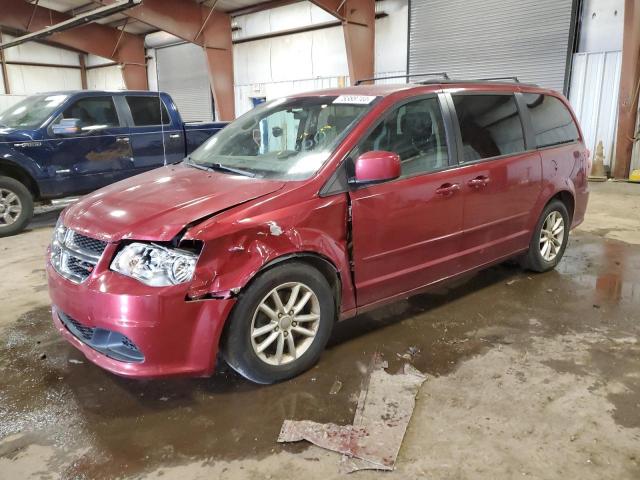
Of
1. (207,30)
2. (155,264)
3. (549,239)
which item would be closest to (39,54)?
(207,30)

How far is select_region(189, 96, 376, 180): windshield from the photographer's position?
292 centimetres

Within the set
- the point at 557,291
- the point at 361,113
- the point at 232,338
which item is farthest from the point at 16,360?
the point at 557,291

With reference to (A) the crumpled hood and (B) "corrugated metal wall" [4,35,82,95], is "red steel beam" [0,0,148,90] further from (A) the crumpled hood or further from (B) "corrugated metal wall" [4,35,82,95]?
(A) the crumpled hood

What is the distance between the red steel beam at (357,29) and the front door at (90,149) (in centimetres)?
634

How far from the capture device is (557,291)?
4133 millimetres

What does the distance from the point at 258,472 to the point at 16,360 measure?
194 cm

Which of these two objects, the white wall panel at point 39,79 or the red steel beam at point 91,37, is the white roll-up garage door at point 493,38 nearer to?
the red steel beam at point 91,37

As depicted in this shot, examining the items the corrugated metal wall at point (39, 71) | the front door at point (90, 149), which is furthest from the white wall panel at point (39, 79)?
the front door at point (90, 149)

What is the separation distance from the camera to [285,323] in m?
2.70

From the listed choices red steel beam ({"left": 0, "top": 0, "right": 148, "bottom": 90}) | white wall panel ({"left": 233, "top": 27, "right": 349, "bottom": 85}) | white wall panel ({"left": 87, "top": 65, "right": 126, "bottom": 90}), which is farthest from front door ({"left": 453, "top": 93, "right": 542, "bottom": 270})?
white wall panel ({"left": 87, "top": 65, "right": 126, "bottom": 90})

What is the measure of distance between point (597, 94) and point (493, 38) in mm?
2363

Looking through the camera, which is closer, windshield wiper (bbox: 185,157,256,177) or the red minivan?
the red minivan

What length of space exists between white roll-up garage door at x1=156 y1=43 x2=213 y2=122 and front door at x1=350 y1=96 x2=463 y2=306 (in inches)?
562

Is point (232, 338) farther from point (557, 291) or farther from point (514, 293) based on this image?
point (557, 291)
